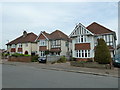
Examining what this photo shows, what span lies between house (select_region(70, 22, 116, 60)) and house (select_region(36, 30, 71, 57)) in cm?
567

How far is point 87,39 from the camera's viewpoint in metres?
27.4

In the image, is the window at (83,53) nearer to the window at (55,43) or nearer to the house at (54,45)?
the house at (54,45)

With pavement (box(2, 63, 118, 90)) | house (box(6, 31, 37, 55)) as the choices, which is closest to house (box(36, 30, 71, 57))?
house (box(6, 31, 37, 55))

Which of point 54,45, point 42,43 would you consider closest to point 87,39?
point 54,45

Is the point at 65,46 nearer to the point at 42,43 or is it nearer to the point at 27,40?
the point at 42,43

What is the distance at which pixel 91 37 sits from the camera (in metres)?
27.2

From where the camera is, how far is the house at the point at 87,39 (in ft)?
86.2

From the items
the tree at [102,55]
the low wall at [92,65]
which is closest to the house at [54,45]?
the low wall at [92,65]

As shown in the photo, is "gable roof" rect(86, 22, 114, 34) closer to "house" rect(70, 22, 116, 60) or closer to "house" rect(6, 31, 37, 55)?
"house" rect(70, 22, 116, 60)

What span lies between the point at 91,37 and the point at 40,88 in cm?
2177

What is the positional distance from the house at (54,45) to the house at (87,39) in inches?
223

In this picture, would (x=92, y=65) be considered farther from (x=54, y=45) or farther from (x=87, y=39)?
(x=54, y=45)

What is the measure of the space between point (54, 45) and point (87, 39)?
1024 centimetres

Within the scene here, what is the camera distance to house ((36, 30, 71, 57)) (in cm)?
3391
